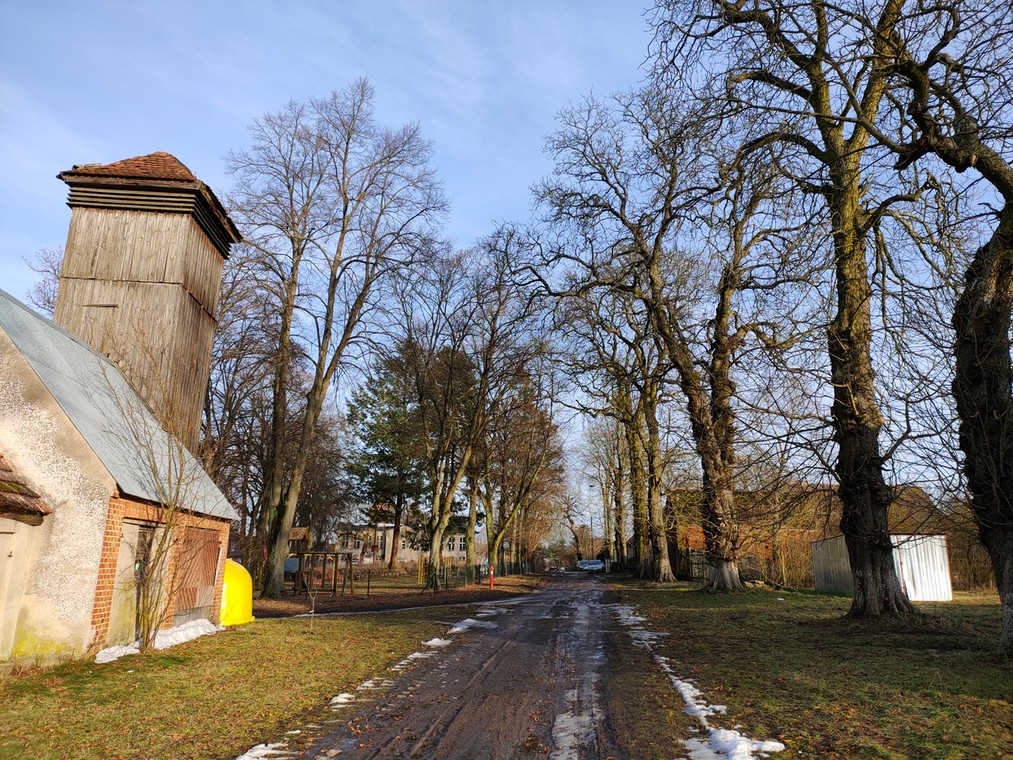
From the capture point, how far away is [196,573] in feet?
39.1

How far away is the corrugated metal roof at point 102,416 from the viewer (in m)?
9.23

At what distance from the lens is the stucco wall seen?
26.9ft

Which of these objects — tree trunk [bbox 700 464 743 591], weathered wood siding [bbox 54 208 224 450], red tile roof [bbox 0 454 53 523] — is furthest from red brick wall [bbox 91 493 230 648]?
tree trunk [bbox 700 464 743 591]

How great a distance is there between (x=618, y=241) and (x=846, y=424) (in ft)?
32.5

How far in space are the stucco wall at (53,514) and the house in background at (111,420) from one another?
0.6 inches

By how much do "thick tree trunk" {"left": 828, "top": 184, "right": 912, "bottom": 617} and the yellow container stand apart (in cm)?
1191

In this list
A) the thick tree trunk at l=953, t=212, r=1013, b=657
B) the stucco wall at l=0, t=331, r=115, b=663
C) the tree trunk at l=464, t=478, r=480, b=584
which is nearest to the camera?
the thick tree trunk at l=953, t=212, r=1013, b=657

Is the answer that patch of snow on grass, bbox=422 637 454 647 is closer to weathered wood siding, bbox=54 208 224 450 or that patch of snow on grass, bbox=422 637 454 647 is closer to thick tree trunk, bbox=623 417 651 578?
weathered wood siding, bbox=54 208 224 450

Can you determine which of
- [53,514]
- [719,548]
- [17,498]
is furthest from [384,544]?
[17,498]

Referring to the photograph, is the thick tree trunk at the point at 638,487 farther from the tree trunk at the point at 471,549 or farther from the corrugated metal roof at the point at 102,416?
the corrugated metal roof at the point at 102,416

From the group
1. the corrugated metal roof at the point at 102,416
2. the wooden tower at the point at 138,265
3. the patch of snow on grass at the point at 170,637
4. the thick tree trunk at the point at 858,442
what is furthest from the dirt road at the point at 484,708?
the wooden tower at the point at 138,265

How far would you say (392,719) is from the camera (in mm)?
6473

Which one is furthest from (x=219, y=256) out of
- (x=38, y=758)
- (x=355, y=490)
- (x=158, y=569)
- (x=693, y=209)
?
(x=355, y=490)

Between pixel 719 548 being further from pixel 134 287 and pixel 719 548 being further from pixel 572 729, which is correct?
pixel 134 287
